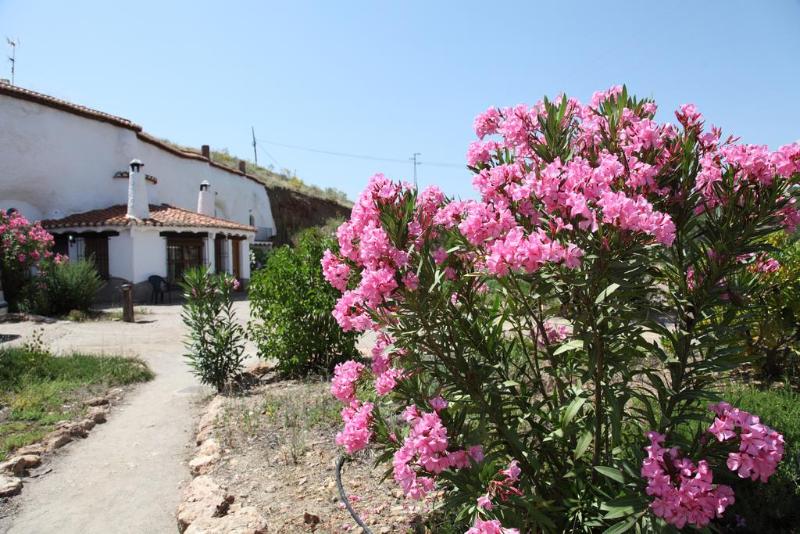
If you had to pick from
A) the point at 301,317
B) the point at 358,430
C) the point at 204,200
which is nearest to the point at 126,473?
the point at 301,317

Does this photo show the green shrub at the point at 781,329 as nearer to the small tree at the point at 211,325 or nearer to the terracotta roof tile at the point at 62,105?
the small tree at the point at 211,325

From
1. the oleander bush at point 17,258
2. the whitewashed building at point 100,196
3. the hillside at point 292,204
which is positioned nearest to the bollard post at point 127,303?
the oleander bush at point 17,258

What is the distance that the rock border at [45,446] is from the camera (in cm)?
427

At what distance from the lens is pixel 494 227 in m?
1.97

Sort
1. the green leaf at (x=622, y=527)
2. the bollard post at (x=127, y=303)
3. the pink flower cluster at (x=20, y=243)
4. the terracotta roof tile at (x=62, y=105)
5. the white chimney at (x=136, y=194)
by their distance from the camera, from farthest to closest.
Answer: the white chimney at (x=136, y=194) → the terracotta roof tile at (x=62, y=105) → the pink flower cluster at (x=20, y=243) → the bollard post at (x=127, y=303) → the green leaf at (x=622, y=527)

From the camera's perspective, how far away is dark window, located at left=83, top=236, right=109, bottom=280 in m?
18.9

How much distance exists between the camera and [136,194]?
19.7 m

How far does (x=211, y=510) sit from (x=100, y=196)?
840 inches

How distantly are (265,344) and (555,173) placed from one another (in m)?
5.41

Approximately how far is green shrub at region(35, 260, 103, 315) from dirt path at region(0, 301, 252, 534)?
326 inches

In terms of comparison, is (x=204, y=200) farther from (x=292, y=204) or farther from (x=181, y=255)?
(x=292, y=204)

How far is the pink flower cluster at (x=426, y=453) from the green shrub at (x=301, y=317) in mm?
4422

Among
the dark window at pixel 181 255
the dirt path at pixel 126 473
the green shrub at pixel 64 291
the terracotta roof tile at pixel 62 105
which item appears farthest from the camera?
the dark window at pixel 181 255

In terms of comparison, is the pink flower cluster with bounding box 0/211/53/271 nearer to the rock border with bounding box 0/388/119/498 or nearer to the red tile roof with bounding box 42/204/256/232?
the red tile roof with bounding box 42/204/256/232
